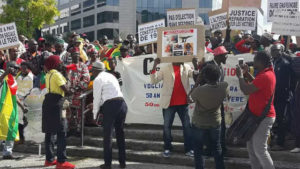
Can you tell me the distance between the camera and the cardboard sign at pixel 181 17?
8.44 metres

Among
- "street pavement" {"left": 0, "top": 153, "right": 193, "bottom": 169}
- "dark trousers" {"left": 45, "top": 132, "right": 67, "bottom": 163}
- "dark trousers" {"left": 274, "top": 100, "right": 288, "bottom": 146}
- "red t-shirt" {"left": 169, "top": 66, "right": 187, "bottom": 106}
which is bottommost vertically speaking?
"street pavement" {"left": 0, "top": 153, "right": 193, "bottom": 169}

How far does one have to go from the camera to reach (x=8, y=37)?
27.8 feet

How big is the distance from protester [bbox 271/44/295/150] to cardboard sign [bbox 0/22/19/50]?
5.40 m

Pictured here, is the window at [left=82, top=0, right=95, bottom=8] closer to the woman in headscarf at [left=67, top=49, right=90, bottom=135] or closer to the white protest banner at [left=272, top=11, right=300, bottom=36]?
the woman in headscarf at [left=67, top=49, right=90, bottom=135]

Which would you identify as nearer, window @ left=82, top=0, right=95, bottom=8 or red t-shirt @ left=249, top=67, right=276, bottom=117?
red t-shirt @ left=249, top=67, right=276, bottom=117

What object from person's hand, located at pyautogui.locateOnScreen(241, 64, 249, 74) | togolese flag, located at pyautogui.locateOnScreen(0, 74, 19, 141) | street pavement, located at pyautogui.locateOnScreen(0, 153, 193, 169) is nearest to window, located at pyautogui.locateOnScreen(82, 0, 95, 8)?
togolese flag, located at pyautogui.locateOnScreen(0, 74, 19, 141)

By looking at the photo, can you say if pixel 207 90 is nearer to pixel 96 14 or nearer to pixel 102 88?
pixel 102 88

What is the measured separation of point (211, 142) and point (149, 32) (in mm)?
4219

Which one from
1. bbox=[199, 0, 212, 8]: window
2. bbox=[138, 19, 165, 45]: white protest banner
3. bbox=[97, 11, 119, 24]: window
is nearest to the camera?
bbox=[138, 19, 165, 45]: white protest banner

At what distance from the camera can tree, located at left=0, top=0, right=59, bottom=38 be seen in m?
30.3

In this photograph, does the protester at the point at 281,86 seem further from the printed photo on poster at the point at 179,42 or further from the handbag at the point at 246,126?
the handbag at the point at 246,126

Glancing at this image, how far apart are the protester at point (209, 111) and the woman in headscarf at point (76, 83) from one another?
3.16m

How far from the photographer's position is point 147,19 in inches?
2416

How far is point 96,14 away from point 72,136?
57.5 m
